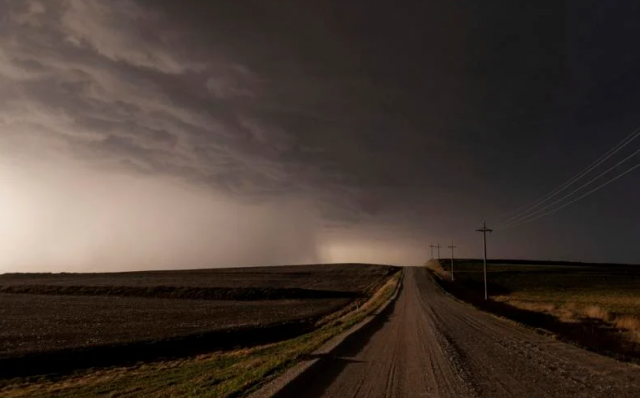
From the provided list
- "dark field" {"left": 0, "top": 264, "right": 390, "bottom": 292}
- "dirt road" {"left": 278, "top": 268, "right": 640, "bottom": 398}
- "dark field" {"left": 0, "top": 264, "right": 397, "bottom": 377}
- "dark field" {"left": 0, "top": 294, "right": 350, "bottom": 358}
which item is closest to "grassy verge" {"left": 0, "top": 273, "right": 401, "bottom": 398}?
"dirt road" {"left": 278, "top": 268, "right": 640, "bottom": 398}

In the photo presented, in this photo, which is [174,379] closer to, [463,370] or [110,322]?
[463,370]

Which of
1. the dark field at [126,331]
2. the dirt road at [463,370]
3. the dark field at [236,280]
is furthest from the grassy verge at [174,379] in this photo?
the dark field at [236,280]

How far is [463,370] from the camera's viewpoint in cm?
1312

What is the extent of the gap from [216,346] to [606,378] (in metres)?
23.4

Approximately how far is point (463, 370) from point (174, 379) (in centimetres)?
1167

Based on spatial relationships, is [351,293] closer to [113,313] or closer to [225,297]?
[225,297]

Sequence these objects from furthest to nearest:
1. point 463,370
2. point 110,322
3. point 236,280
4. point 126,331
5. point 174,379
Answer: point 236,280 → point 110,322 → point 126,331 → point 174,379 → point 463,370

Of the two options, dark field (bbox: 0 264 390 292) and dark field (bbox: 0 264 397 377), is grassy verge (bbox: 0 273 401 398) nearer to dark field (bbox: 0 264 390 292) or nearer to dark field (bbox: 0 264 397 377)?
dark field (bbox: 0 264 397 377)

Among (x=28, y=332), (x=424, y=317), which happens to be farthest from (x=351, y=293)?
(x=28, y=332)

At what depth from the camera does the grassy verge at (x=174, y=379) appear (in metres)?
12.7

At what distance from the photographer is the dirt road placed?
1066 centimetres

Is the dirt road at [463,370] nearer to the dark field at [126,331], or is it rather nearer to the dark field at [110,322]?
the dark field at [126,331]

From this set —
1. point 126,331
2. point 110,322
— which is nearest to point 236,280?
point 110,322

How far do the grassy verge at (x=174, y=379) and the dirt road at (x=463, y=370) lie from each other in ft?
4.76
